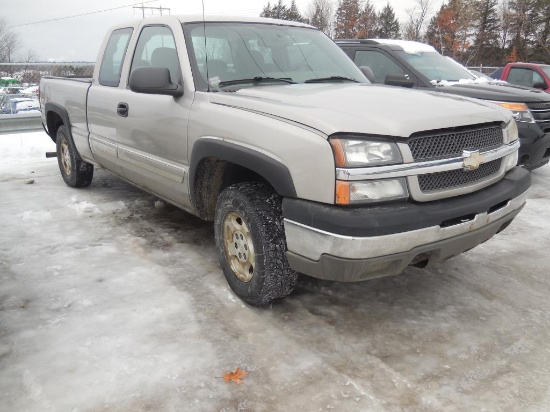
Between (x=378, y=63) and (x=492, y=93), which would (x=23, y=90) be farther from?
(x=492, y=93)

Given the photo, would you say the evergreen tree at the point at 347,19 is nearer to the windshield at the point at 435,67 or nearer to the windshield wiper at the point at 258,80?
Result: the windshield at the point at 435,67

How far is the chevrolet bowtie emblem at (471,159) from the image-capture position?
8.96 ft

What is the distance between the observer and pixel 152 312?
10.3 ft

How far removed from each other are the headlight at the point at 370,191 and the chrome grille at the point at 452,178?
15 centimetres


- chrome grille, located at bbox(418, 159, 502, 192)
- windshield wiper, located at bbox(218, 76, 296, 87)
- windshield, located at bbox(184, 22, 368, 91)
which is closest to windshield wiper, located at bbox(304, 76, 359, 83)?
windshield, located at bbox(184, 22, 368, 91)

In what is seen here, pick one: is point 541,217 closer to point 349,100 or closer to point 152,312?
point 349,100

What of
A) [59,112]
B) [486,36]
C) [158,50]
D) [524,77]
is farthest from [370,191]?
[486,36]

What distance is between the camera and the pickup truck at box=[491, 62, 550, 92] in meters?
10.4

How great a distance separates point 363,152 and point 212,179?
1411mm

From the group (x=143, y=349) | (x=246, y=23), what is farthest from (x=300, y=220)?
(x=246, y=23)

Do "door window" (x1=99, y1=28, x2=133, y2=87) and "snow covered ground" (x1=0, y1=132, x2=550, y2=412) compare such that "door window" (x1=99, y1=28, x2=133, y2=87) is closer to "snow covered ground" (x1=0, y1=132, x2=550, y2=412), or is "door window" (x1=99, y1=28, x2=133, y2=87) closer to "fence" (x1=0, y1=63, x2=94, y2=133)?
"snow covered ground" (x1=0, y1=132, x2=550, y2=412)

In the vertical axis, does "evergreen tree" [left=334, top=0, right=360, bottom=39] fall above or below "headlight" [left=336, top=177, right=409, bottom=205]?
above

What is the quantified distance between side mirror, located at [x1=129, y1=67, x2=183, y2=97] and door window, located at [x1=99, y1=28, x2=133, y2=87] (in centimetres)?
127

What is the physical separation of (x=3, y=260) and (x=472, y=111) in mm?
3674
